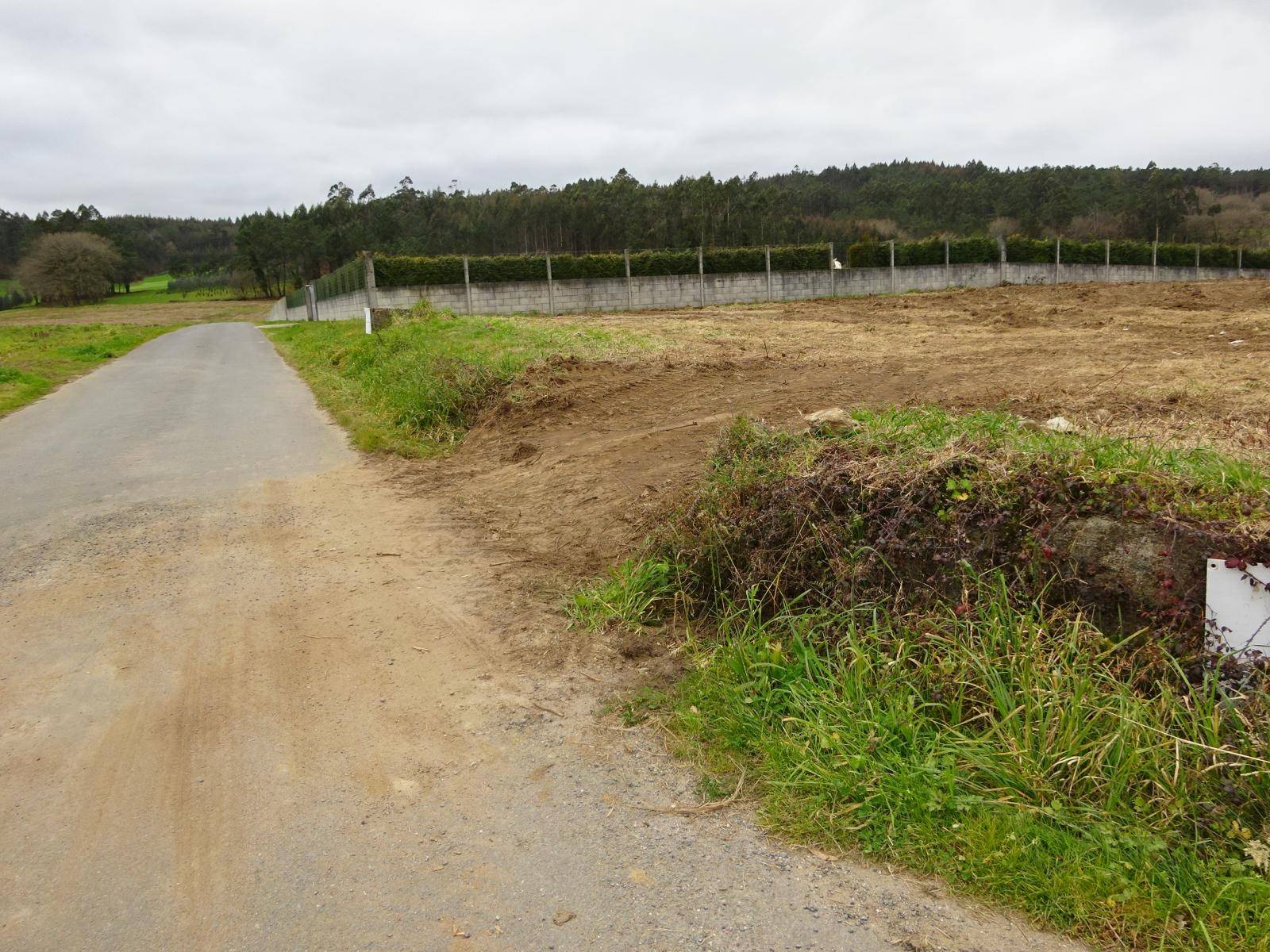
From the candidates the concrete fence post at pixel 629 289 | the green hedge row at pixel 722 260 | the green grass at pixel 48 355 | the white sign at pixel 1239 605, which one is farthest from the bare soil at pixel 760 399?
the concrete fence post at pixel 629 289

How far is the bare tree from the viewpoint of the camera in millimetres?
72625

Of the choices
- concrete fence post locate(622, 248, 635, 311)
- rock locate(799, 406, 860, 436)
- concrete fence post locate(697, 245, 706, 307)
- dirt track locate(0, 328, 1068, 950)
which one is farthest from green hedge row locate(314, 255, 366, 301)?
rock locate(799, 406, 860, 436)

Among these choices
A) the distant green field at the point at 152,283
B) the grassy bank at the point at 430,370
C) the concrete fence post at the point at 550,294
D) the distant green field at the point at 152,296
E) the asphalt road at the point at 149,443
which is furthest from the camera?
the distant green field at the point at 152,283

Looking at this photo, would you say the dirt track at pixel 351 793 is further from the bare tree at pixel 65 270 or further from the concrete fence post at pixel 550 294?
the bare tree at pixel 65 270

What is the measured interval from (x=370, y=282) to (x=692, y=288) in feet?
36.8

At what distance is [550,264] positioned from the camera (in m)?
27.4

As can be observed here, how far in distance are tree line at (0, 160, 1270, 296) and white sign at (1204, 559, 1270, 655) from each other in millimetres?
32713

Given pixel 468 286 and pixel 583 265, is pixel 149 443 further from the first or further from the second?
pixel 583 265

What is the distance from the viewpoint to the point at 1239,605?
280 centimetres

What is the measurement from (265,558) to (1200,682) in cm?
510

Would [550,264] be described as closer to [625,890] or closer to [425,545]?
[425,545]

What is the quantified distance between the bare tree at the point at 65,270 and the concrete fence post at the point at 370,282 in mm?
65596

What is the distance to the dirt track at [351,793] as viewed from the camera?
2.42 metres

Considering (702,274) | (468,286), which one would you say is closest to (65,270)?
(468,286)
